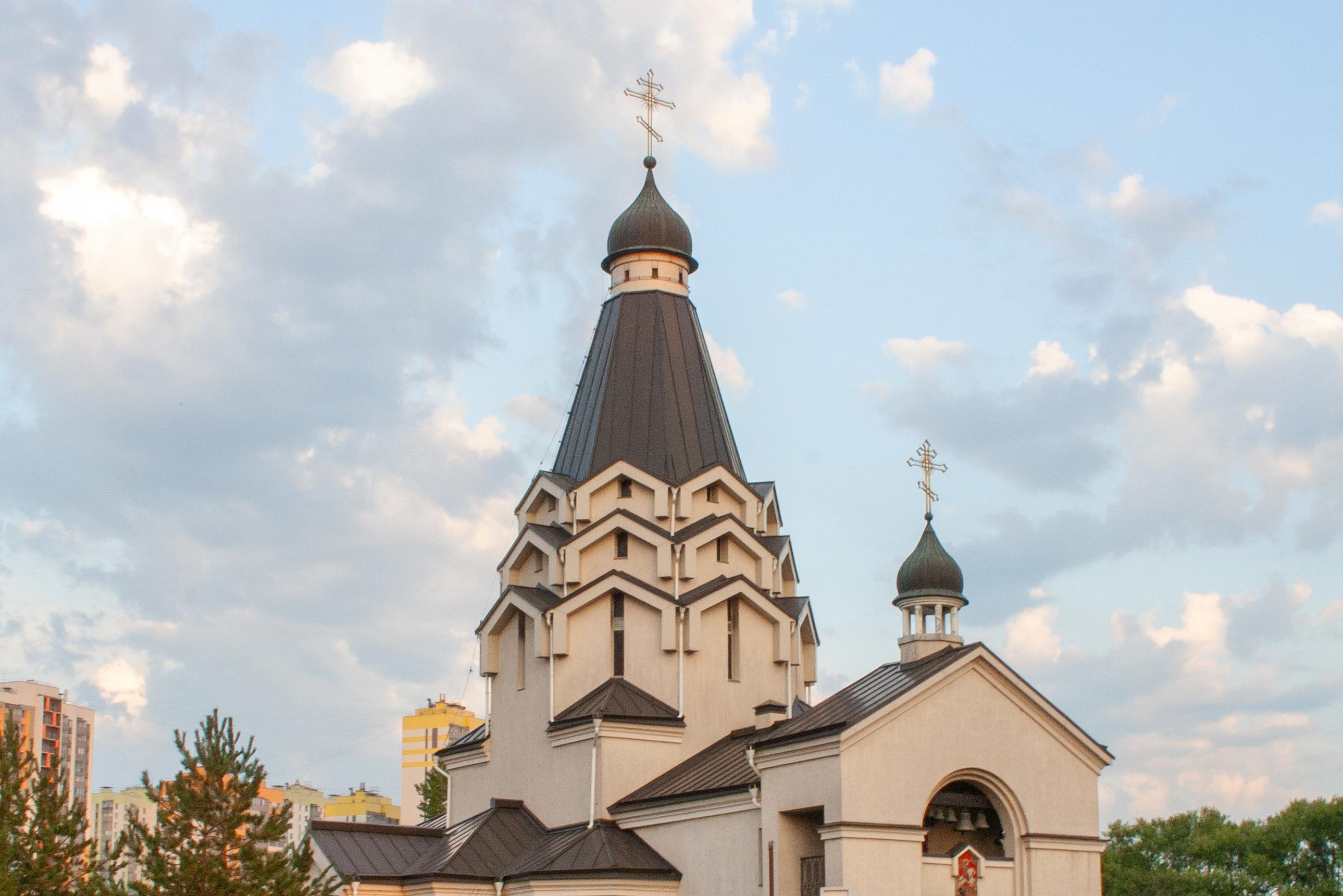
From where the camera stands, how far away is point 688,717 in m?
26.0

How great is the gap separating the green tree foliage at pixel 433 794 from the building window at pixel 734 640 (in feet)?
65.0

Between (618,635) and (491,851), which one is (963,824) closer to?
(618,635)

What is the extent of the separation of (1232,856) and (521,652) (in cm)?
2627

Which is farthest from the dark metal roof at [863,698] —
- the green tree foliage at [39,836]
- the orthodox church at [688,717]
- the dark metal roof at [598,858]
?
the green tree foliage at [39,836]

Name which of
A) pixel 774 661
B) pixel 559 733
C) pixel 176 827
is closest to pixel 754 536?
pixel 774 661

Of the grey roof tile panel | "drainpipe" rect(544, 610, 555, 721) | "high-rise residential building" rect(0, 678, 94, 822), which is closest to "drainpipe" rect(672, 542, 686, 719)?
"drainpipe" rect(544, 610, 555, 721)

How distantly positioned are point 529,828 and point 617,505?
6050 millimetres

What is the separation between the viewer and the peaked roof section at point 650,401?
28.6m

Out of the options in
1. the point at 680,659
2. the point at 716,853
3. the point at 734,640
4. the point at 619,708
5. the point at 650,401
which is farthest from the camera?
the point at 650,401

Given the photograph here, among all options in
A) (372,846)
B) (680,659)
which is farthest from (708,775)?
(372,846)

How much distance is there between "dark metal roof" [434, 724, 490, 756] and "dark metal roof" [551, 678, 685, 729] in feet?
8.91

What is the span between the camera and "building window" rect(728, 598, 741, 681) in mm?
26922

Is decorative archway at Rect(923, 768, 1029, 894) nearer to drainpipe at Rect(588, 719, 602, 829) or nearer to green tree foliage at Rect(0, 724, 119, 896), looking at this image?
drainpipe at Rect(588, 719, 602, 829)

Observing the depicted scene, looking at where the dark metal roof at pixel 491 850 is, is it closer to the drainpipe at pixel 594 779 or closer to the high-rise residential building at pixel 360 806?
the drainpipe at pixel 594 779
